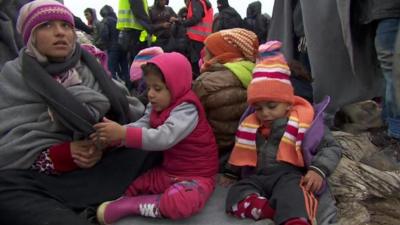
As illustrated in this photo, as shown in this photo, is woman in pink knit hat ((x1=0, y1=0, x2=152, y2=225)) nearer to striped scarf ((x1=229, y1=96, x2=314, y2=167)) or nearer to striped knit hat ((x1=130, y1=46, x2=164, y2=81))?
striped scarf ((x1=229, y1=96, x2=314, y2=167))

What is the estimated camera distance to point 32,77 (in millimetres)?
2217

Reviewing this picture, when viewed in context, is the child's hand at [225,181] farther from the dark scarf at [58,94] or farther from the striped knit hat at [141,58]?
the striped knit hat at [141,58]

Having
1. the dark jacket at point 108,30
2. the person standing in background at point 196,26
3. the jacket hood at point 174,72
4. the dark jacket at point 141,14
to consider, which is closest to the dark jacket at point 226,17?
the person standing in background at point 196,26

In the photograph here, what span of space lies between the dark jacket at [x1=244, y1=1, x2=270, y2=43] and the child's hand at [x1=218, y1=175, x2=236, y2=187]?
5.27 metres

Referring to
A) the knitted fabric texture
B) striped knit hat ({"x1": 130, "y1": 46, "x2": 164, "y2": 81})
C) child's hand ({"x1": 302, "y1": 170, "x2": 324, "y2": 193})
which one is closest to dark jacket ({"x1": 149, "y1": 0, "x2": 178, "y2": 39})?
striped knit hat ({"x1": 130, "y1": 46, "x2": 164, "y2": 81})

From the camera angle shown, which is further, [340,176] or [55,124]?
[340,176]

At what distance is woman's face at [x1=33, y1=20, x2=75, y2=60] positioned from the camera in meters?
2.29

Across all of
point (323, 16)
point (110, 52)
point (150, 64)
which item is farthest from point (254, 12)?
point (150, 64)

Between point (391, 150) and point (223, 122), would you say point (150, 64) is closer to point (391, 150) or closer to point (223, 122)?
point (223, 122)

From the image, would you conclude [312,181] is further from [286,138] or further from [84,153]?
[84,153]

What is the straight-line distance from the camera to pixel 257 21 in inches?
307

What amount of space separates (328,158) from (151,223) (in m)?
0.86

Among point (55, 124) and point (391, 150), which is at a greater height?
point (55, 124)

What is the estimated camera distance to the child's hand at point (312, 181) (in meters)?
2.14
